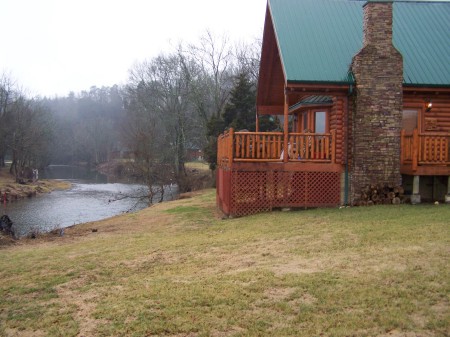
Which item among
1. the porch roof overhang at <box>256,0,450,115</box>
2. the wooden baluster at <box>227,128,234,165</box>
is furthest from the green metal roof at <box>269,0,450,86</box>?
the wooden baluster at <box>227,128,234,165</box>

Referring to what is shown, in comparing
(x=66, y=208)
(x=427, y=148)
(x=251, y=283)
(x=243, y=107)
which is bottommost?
(x=66, y=208)

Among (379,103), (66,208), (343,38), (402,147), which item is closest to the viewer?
(379,103)

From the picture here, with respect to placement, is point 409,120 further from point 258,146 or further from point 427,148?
point 258,146

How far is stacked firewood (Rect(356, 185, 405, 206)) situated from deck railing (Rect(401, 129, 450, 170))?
2.85 feet

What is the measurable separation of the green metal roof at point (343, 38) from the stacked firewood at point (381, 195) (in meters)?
3.19

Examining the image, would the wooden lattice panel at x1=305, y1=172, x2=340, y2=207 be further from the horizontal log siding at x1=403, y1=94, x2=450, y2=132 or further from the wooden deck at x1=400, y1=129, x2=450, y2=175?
the horizontal log siding at x1=403, y1=94, x2=450, y2=132

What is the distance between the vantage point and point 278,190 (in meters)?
13.5

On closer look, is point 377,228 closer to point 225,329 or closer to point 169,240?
point 169,240

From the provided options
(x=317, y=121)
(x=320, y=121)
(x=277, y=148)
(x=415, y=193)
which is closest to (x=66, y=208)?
(x=317, y=121)

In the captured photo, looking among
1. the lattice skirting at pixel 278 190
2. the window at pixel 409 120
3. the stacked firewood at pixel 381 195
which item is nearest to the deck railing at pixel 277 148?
the lattice skirting at pixel 278 190

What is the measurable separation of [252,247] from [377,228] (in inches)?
104

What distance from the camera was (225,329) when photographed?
4789mm

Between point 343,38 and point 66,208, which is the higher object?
point 343,38

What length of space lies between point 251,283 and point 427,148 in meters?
9.12
